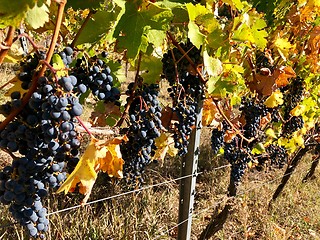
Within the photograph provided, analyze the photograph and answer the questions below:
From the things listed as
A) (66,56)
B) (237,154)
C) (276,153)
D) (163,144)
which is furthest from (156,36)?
(276,153)

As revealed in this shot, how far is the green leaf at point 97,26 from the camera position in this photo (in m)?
1.30

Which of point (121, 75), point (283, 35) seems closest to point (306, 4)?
point (283, 35)

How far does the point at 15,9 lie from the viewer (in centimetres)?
81

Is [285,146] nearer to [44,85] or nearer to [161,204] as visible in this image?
[161,204]

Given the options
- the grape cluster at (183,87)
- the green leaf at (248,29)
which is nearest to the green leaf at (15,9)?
the grape cluster at (183,87)

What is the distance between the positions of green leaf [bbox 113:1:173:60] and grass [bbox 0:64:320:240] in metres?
1.90

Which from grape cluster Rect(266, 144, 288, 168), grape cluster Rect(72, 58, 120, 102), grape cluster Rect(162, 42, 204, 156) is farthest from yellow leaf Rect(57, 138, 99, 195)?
grape cluster Rect(266, 144, 288, 168)

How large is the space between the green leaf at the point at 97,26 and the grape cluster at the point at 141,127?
1.05ft

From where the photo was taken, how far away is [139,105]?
154 centimetres

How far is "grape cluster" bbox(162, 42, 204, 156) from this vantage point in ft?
5.68

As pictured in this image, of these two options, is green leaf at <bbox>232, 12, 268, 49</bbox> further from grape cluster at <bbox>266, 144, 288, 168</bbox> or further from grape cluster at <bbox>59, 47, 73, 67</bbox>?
grape cluster at <bbox>266, 144, 288, 168</bbox>

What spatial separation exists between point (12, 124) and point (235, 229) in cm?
329

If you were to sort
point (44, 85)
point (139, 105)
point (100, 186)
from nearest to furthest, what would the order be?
point (44, 85) < point (139, 105) < point (100, 186)

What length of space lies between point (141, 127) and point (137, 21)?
442 mm
